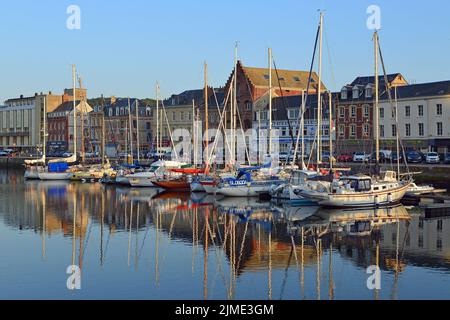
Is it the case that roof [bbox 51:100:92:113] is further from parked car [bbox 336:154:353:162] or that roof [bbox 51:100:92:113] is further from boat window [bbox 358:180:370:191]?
boat window [bbox 358:180:370:191]

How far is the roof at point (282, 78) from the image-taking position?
10769 cm

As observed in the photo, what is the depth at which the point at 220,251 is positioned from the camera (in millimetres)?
31625

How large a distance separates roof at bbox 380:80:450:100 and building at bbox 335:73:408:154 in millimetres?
2363

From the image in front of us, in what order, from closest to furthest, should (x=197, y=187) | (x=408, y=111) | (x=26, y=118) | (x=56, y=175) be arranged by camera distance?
(x=197, y=187) → (x=56, y=175) → (x=408, y=111) → (x=26, y=118)

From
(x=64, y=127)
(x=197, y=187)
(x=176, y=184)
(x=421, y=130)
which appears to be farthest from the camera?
(x=64, y=127)

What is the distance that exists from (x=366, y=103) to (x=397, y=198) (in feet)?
139

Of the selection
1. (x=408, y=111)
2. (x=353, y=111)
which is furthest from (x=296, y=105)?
(x=408, y=111)

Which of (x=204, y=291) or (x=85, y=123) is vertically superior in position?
(x=85, y=123)

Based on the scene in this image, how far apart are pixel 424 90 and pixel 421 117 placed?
3.32 meters

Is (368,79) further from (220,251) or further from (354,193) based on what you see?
(220,251)

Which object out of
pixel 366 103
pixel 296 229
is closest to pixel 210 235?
pixel 296 229

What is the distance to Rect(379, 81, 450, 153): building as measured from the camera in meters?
81.6

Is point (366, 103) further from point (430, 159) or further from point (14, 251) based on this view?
point (14, 251)
